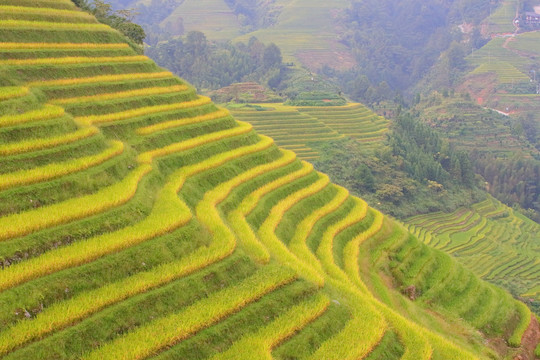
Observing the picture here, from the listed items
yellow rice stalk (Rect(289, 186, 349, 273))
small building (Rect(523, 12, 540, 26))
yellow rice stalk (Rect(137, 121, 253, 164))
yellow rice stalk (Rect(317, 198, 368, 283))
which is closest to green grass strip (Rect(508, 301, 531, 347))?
yellow rice stalk (Rect(317, 198, 368, 283))

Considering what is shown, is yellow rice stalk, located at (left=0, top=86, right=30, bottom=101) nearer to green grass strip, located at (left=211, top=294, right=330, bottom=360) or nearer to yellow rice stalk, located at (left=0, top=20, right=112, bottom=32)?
yellow rice stalk, located at (left=0, top=20, right=112, bottom=32)

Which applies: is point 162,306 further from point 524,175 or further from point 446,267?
point 524,175

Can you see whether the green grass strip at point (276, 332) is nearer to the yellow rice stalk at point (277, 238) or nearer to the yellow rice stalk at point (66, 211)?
the yellow rice stalk at point (277, 238)

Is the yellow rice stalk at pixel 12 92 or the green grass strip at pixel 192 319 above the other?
the yellow rice stalk at pixel 12 92

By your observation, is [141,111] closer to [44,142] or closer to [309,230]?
[44,142]

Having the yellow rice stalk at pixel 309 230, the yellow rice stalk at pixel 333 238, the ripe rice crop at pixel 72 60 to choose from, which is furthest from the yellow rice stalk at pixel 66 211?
the ripe rice crop at pixel 72 60

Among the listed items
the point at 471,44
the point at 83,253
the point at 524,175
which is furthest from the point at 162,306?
the point at 471,44

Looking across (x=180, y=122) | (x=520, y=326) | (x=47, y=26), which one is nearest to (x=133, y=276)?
(x=180, y=122)
